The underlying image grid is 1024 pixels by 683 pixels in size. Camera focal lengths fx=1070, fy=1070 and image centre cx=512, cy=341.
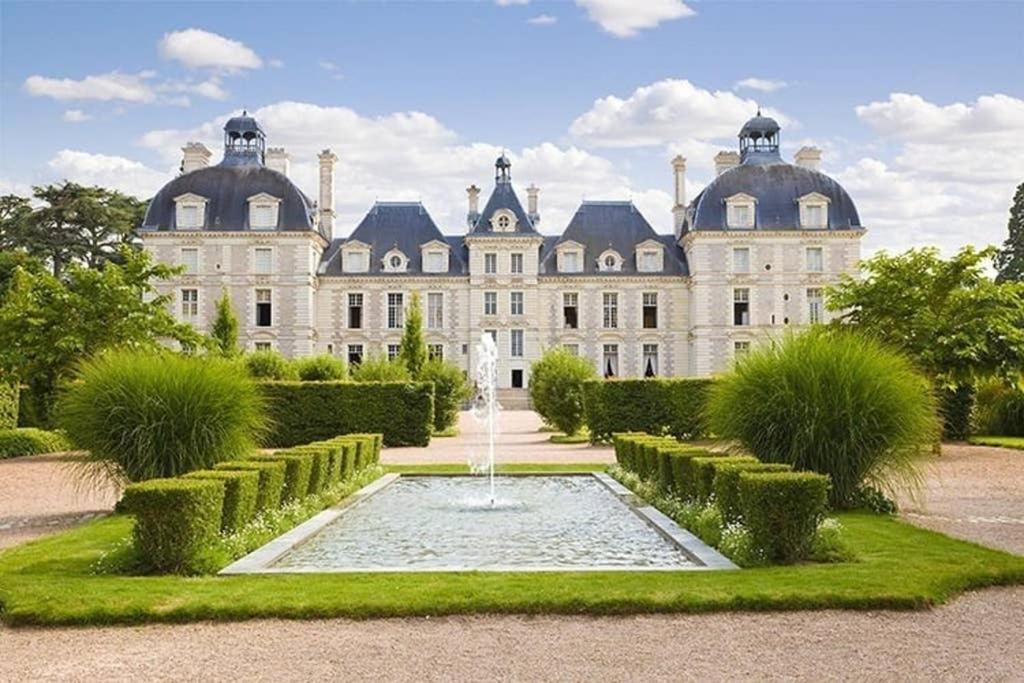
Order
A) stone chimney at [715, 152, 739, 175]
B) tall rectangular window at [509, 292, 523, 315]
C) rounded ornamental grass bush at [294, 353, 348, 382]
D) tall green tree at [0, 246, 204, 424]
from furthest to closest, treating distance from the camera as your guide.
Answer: stone chimney at [715, 152, 739, 175] < tall rectangular window at [509, 292, 523, 315] < rounded ornamental grass bush at [294, 353, 348, 382] < tall green tree at [0, 246, 204, 424]

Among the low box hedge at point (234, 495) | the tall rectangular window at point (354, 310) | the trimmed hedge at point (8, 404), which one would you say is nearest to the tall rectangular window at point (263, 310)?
the tall rectangular window at point (354, 310)

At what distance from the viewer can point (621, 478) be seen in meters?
13.9

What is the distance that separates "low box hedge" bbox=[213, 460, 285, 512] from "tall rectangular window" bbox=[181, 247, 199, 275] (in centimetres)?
3502

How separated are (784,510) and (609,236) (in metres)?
38.7

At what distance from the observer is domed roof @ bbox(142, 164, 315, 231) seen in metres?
43.2

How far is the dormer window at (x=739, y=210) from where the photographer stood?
43.2 m

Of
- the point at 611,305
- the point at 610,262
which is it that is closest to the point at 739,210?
the point at 610,262

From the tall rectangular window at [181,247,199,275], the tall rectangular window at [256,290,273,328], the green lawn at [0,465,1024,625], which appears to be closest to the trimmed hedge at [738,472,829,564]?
the green lawn at [0,465,1024,625]

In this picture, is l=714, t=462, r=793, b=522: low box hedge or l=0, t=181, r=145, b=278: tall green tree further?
l=0, t=181, r=145, b=278: tall green tree

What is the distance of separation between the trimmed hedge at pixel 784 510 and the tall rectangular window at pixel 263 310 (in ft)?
124

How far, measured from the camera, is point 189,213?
43125mm

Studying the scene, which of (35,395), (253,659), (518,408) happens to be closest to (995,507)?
(253,659)

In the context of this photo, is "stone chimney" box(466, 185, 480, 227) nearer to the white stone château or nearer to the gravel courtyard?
the white stone château

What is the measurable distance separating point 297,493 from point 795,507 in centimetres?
514
